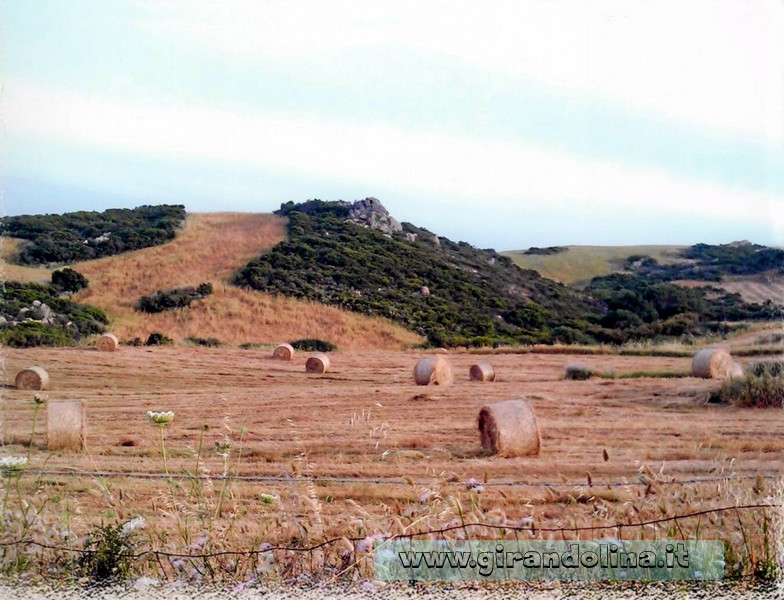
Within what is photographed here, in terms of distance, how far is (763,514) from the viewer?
289 centimetres

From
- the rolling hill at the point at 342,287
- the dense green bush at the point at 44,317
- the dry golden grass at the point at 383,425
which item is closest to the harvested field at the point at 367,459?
the dry golden grass at the point at 383,425

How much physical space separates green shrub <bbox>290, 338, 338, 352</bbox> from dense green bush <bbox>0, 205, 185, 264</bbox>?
7005 mm

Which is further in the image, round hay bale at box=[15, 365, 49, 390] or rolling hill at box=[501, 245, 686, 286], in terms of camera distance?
rolling hill at box=[501, 245, 686, 286]

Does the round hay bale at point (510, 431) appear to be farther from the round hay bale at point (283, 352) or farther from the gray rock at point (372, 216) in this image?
the gray rock at point (372, 216)

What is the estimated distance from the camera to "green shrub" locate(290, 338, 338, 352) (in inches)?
884

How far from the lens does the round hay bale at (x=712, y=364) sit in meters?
13.5

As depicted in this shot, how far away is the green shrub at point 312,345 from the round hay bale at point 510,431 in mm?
15227

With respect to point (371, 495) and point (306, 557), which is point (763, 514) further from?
point (371, 495)

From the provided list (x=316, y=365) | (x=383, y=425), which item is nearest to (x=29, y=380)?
(x=316, y=365)

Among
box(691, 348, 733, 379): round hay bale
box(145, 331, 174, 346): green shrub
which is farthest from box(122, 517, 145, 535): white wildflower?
box(145, 331, 174, 346): green shrub

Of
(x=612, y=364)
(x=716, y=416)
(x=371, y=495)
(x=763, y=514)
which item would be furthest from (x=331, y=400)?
(x=763, y=514)

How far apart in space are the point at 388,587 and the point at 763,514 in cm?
138

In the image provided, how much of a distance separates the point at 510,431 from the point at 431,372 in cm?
634

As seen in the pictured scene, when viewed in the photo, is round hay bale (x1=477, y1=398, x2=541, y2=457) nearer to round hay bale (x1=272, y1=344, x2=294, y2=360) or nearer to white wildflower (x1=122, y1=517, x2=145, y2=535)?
white wildflower (x1=122, y1=517, x2=145, y2=535)
